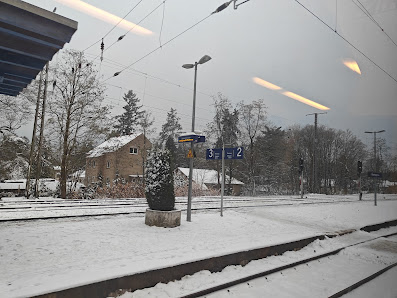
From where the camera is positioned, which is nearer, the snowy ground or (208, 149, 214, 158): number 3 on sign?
the snowy ground

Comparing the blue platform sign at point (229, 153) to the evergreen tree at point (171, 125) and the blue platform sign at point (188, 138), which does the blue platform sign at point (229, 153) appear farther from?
the evergreen tree at point (171, 125)

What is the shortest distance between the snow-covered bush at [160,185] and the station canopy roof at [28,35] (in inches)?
169

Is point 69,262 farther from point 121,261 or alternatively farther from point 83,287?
point 83,287

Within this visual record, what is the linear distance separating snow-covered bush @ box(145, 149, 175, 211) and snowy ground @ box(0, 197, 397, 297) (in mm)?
807

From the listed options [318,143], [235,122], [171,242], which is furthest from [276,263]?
[318,143]

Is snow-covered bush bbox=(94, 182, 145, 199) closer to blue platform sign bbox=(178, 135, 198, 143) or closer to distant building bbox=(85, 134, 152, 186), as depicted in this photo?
blue platform sign bbox=(178, 135, 198, 143)

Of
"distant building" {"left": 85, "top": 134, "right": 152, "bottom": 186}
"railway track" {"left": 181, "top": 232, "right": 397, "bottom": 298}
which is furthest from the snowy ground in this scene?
"distant building" {"left": 85, "top": 134, "right": 152, "bottom": 186}

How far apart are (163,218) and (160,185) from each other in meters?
1.00

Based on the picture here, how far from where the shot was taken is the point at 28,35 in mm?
4688

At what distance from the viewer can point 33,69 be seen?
19.0 ft

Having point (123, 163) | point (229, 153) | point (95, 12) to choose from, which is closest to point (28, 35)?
point (95, 12)

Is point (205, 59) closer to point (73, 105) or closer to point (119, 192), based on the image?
point (73, 105)

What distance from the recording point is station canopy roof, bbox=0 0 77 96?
431 cm

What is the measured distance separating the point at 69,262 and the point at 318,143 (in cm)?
4096
